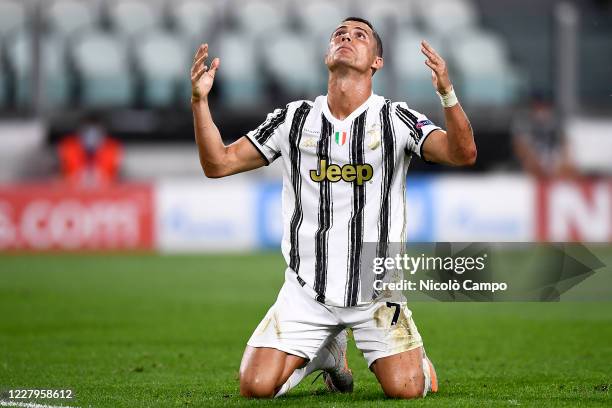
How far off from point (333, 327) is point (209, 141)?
3.89ft

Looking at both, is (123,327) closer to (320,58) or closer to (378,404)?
(378,404)

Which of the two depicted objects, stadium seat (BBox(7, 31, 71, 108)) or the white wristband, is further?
stadium seat (BBox(7, 31, 71, 108))

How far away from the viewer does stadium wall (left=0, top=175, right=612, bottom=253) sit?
57.1 ft

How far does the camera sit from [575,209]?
17.5 metres

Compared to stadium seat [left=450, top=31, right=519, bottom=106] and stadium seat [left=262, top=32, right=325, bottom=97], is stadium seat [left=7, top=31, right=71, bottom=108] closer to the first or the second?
stadium seat [left=262, top=32, right=325, bottom=97]

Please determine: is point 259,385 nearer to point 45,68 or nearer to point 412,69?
point 45,68

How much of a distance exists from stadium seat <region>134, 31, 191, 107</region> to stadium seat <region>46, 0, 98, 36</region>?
117 cm

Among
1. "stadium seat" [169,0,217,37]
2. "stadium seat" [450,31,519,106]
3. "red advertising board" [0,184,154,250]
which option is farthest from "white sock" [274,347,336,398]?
"stadium seat" [169,0,217,37]

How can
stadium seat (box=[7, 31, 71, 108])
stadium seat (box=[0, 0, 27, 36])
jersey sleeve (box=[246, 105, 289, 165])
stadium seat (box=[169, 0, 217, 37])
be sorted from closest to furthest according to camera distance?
1. jersey sleeve (box=[246, 105, 289, 165])
2. stadium seat (box=[7, 31, 71, 108])
3. stadium seat (box=[0, 0, 27, 36])
4. stadium seat (box=[169, 0, 217, 37])

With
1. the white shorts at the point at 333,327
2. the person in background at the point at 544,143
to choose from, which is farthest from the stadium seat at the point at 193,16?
the white shorts at the point at 333,327

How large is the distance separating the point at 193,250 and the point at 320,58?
581cm


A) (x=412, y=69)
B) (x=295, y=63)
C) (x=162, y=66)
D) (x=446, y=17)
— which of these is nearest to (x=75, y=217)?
(x=162, y=66)

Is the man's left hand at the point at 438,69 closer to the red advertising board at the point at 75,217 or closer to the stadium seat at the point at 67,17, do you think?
the red advertising board at the point at 75,217

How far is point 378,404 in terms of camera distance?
588cm
